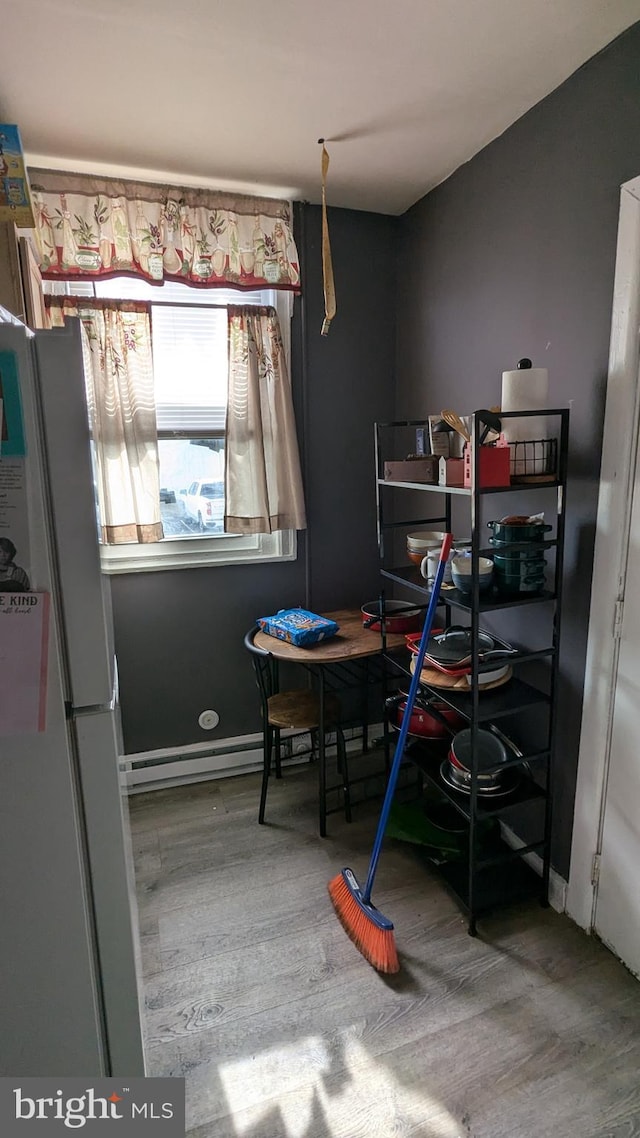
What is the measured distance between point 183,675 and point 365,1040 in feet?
4.93

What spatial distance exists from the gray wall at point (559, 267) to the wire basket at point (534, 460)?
0.34 feet

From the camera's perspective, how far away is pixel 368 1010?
159 cm

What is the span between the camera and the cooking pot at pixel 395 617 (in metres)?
2.33

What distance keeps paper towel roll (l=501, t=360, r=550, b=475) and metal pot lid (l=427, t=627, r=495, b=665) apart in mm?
571

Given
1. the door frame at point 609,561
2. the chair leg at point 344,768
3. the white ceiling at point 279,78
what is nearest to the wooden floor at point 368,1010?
the chair leg at point 344,768

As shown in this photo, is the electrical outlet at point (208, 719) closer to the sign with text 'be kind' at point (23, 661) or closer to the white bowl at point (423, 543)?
the white bowl at point (423, 543)

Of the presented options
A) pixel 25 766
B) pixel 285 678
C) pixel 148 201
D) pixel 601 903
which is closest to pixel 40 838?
pixel 25 766

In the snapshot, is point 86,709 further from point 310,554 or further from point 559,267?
point 310,554

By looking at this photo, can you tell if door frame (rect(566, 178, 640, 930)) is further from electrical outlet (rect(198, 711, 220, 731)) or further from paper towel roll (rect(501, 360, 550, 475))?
electrical outlet (rect(198, 711, 220, 731))

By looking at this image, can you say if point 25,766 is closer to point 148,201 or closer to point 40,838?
point 40,838

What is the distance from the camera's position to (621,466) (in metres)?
1.58

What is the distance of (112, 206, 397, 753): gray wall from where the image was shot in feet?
8.28

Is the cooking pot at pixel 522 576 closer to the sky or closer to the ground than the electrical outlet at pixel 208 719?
closer to the sky

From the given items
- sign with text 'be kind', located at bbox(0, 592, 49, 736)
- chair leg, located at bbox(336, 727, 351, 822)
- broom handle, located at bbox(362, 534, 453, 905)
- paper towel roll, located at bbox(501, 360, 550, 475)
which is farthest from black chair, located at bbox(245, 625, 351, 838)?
sign with text 'be kind', located at bbox(0, 592, 49, 736)
